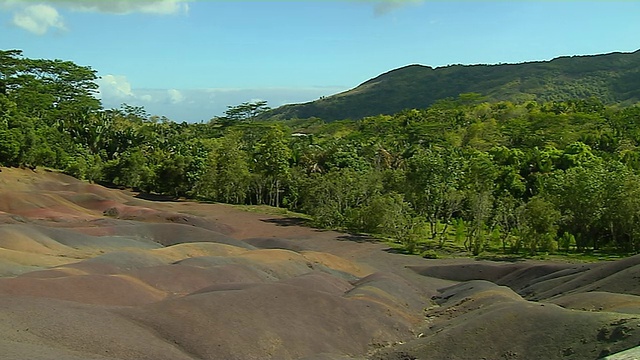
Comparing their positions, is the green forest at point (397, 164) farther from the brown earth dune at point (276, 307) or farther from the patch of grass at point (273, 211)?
the brown earth dune at point (276, 307)

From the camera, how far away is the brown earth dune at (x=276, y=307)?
1517cm

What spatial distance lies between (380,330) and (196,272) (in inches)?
320

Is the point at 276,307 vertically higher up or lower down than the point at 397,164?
lower down

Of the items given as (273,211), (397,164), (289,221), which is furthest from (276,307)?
(397,164)

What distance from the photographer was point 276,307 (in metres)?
19.5

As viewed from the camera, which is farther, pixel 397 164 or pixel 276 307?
pixel 397 164

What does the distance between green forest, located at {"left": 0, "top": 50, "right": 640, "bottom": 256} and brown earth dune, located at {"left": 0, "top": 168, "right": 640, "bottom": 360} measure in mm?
12367

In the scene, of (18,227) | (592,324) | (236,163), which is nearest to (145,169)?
(236,163)

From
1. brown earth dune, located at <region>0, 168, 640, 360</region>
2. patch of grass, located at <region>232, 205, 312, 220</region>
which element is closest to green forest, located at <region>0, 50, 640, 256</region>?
patch of grass, located at <region>232, 205, 312, 220</region>

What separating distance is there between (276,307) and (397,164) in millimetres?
55608

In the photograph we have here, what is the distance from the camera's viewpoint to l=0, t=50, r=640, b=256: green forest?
4578cm

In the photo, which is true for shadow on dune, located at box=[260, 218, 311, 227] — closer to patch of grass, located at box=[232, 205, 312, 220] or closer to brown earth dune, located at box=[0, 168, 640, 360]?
patch of grass, located at box=[232, 205, 312, 220]

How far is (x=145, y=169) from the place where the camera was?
7688cm

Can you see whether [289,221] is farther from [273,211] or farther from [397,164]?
[397,164]
